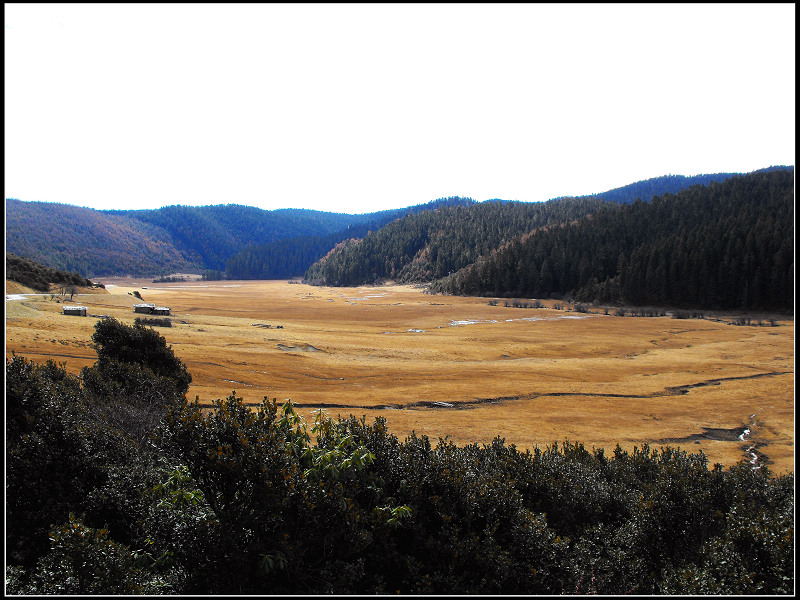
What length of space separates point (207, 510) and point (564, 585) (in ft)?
14.7

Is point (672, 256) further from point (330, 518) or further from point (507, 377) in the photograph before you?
point (330, 518)

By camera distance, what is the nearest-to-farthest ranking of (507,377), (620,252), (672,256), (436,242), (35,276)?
(507,377) < (35,276) < (672,256) < (620,252) < (436,242)

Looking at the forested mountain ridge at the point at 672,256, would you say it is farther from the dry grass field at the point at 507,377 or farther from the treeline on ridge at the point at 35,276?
the treeline on ridge at the point at 35,276

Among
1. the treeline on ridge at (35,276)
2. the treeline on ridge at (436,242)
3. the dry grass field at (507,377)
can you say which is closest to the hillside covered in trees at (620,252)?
the treeline on ridge at (436,242)

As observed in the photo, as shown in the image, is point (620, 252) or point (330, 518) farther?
point (620, 252)

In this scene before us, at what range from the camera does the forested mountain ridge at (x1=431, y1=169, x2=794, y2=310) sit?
68.4m

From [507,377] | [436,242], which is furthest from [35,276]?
[436,242]

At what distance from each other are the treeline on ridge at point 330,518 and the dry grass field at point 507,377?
578 centimetres

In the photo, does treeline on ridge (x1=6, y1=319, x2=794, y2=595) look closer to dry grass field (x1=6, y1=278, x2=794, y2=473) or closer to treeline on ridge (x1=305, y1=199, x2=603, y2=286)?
dry grass field (x1=6, y1=278, x2=794, y2=473)

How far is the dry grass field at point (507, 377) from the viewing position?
16.3 m

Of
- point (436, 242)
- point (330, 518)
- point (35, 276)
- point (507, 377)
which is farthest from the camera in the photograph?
point (436, 242)

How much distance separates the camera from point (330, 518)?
5.21 metres

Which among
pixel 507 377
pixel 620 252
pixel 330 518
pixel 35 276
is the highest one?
pixel 620 252

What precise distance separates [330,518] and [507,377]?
2146cm
